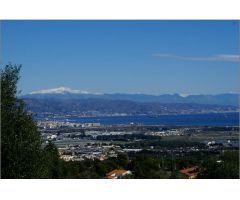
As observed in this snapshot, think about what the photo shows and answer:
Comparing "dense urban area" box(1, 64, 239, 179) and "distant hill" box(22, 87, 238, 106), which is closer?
"dense urban area" box(1, 64, 239, 179)

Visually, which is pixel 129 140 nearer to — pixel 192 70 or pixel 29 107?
pixel 192 70

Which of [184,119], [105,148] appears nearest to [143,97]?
[184,119]

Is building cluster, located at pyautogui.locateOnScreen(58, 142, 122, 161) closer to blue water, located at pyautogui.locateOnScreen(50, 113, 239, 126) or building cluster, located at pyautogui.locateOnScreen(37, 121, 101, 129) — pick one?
building cluster, located at pyautogui.locateOnScreen(37, 121, 101, 129)

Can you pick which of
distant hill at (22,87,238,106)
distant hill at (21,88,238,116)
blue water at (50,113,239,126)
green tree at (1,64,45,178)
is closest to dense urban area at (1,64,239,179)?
green tree at (1,64,45,178)

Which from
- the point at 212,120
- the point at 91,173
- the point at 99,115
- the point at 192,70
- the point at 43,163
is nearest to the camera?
the point at 43,163

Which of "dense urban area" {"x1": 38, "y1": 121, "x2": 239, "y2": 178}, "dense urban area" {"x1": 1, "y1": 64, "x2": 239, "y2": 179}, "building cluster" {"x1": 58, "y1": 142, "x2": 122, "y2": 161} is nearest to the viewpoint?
"dense urban area" {"x1": 1, "y1": 64, "x2": 239, "y2": 179}

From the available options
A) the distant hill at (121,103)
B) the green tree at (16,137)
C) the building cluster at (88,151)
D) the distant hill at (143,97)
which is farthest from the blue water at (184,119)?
the green tree at (16,137)
